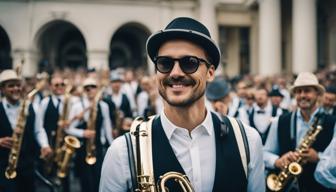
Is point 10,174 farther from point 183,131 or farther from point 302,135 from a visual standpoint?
point 183,131

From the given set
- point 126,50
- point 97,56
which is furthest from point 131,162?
point 126,50

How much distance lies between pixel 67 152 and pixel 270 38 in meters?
20.8

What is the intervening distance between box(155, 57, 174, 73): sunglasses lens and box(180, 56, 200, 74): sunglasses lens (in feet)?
0.22

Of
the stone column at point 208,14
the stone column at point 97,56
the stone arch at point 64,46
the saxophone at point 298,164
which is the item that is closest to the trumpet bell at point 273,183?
the saxophone at point 298,164

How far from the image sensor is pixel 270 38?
2708cm

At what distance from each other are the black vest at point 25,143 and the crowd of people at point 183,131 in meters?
0.01

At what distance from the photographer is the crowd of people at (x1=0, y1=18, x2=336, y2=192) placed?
2688 millimetres

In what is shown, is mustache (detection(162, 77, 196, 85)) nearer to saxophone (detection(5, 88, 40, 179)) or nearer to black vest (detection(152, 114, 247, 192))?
black vest (detection(152, 114, 247, 192))

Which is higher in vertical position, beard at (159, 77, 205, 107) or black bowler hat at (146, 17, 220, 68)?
black bowler hat at (146, 17, 220, 68)

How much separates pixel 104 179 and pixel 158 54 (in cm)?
86

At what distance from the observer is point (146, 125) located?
284 centimetres

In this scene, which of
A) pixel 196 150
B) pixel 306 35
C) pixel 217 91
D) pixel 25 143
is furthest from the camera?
pixel 306 35

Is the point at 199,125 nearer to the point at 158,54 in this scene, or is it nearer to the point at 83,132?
the point at 158,54

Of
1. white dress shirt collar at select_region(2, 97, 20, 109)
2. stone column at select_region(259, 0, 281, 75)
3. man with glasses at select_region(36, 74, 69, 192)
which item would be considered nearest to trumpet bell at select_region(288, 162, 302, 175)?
white dress shirt collar at select_region(2, 97, 20, 109)
